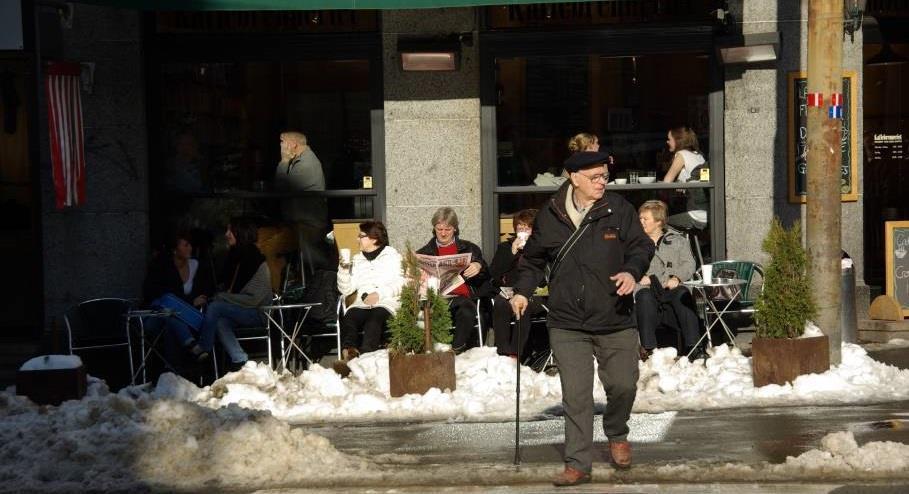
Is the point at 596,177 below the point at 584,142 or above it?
below

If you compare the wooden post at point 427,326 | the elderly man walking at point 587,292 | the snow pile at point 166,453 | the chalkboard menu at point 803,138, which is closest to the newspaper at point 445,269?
the wooden post at point 427,326

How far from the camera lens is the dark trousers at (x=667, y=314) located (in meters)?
12.2

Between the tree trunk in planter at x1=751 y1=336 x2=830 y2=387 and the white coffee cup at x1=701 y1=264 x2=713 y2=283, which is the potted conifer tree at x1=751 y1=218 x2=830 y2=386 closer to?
the tree trunk in planter at x1=751 y1=336 x2=830 y2=387

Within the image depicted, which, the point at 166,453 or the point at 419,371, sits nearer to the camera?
the point at 166,453

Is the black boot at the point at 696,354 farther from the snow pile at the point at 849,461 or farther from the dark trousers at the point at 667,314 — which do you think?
the snow pile at the point at 849,461

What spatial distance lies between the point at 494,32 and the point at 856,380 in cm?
472

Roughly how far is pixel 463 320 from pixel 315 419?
81.4 inches

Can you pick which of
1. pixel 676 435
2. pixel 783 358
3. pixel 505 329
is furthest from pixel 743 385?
pixel 505 329

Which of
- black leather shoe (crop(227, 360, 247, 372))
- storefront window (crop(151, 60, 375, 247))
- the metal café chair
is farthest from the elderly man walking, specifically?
storefront window (crop(151, 60, 375, 247))

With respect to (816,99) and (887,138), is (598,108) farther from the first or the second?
(887,138)

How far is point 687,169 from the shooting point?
1371cm

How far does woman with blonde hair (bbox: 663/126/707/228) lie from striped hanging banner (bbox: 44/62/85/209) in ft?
17.5

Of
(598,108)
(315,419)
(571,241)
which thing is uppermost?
(598,108)

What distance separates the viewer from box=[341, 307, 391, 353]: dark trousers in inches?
493
